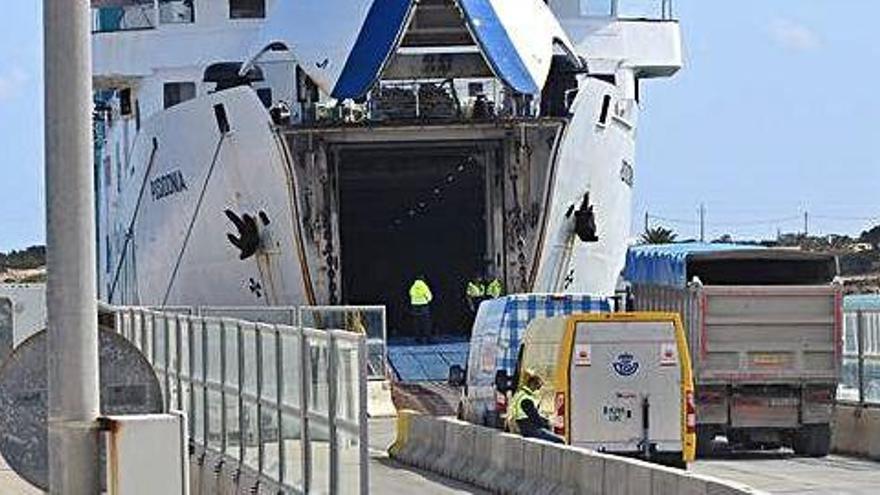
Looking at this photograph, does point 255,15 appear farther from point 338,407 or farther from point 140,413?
point 140,413

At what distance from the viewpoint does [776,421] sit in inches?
998

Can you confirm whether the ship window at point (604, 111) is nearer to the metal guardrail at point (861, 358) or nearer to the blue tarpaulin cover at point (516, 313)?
the blue tarpaulin cover at point (516, 313)

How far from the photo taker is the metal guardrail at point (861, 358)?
26.5 metres

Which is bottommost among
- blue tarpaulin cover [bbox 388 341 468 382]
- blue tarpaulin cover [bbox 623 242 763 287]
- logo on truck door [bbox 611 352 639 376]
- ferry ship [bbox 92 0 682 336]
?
blue tarpaulin cover [bbox 388 341 468 382]

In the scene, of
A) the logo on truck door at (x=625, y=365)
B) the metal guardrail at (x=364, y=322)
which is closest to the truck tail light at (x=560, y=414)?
the logo on truck door at (x=625, y=365)

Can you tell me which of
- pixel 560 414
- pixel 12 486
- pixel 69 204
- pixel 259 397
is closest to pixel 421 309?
pixel 560 414

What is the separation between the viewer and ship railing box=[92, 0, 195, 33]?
41.8m

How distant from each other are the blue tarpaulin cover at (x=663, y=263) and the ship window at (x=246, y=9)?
11.8 m

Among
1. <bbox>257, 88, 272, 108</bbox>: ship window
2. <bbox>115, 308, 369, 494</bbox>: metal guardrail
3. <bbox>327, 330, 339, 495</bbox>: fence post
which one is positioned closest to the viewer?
<bbox>115, 308, 369, 494</bbox>: metal guardrail

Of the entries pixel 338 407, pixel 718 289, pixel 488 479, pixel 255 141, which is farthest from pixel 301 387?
pixel 255 141

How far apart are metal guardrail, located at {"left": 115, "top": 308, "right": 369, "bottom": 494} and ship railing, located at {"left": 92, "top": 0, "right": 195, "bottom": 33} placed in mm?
21269

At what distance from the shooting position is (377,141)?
34781 mm

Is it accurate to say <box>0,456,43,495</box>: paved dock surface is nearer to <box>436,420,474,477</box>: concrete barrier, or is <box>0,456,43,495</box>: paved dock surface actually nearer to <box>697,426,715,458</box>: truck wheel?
<box>436,420,474,477</box>: concrete barrier

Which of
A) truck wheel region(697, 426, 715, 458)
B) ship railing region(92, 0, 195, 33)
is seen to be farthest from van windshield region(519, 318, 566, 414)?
ship railing region(92, 0, 195, 33)
